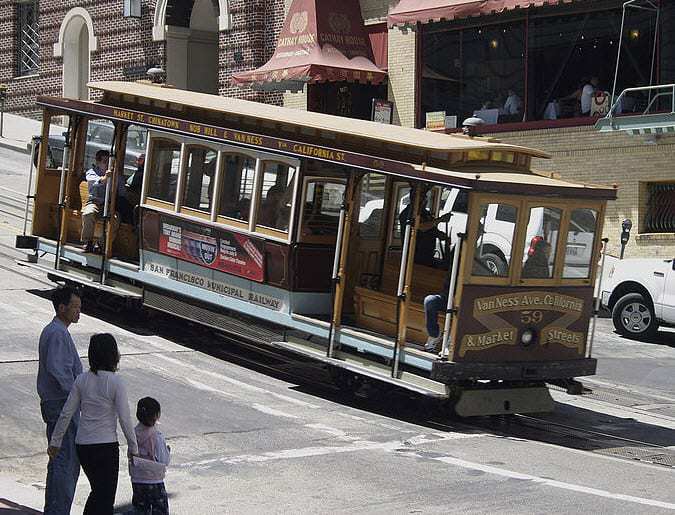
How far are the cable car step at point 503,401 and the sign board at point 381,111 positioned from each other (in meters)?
14.7

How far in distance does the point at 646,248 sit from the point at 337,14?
373 inches

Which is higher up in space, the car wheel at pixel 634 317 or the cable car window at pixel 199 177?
the cable car window at pixel 199 177

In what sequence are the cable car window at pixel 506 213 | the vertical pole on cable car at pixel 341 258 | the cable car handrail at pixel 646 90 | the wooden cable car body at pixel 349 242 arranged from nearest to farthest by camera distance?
the cable car window at pixel 506 213 → the wooden cable car body at pixel 349 242 → the vertical pole on cable car at pixel 341 258 → the cable car handrail at pixel 646 90

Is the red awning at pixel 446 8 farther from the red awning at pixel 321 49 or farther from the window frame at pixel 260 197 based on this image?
the window frame at pixel 260 197

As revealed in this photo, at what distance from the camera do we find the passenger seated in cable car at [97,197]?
17.3m

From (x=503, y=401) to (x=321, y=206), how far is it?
3276 millimetres

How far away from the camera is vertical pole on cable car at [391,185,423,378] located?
13.3m

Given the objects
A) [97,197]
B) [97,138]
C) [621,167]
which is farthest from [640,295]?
[97,138]

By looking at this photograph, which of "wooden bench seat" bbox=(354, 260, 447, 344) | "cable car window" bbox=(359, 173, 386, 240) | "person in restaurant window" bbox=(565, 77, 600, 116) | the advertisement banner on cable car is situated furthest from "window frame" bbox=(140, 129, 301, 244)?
"person in restaurant window" bbox=(565, 77, 600, 116)

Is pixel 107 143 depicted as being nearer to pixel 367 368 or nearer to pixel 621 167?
pixel 367 368

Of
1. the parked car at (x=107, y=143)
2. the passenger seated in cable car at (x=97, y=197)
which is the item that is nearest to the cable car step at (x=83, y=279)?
the passenger seated in cable car at (x=97, y=197)

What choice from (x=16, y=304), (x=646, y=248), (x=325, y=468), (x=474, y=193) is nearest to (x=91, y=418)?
(x=325, y=468)

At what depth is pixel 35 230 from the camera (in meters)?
18.5

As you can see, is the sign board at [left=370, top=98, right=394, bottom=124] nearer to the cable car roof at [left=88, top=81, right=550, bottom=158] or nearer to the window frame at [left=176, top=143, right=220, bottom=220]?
the cable car roof at [left=88, top=81, right=550, bottom=158]
